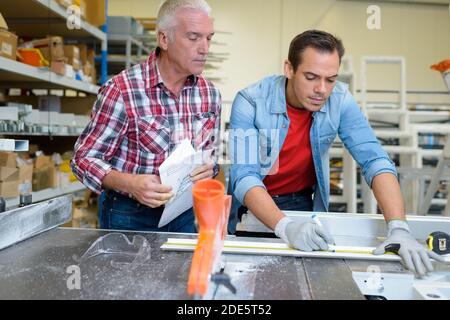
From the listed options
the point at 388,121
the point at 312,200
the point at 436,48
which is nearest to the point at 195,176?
the point at 312,200

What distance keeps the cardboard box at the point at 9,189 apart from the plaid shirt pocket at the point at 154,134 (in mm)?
925

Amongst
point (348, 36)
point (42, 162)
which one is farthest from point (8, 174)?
point (348, 36)

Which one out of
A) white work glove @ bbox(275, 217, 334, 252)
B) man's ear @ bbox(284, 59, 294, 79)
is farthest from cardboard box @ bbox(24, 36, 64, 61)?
white work glove @ bbox(275, 217, 334, 252)

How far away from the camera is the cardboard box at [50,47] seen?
8.03 ft

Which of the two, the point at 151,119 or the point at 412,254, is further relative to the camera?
Result: the point at 151,119

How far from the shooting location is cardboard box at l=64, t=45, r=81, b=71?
8.76 ft

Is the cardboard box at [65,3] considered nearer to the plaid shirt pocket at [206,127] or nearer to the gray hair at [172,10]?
the gray hair at [172,10]

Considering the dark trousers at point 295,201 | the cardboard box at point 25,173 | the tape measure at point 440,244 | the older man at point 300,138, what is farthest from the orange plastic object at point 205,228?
the cardboard box at point 25,173

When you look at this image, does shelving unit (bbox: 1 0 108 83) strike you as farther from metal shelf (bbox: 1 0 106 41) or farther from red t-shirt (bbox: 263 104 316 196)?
red t-shirt (bbox: 263 104 316 196)

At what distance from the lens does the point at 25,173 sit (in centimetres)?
220

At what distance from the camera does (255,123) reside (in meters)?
1.57

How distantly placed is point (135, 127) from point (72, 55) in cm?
155

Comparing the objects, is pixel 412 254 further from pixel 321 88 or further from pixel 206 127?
pixel 206 127

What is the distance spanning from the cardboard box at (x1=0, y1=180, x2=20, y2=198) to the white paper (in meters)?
0.97
